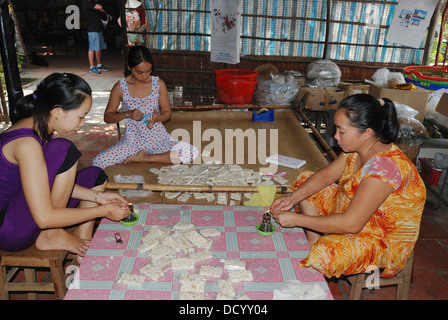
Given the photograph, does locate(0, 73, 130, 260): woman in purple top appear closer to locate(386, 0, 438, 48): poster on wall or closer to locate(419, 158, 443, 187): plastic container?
locate(419, 158, 443, 187): plastic container

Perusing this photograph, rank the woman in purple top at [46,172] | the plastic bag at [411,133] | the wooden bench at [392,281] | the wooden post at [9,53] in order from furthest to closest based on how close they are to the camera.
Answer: the plastic bag at [411,133], the wooden post at [9,53], the wooden bench at [392,281], the woman in purple top at [46,172]

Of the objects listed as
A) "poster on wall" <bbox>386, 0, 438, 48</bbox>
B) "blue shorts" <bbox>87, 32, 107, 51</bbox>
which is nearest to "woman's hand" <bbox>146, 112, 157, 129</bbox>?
"poster on wall" <bbox>386, 0, 438, 48</bbox>

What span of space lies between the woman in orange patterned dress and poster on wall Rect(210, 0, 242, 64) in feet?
14.3

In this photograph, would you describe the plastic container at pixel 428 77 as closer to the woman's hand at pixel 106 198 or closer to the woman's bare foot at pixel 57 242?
the woman's hand at pixel 106 198

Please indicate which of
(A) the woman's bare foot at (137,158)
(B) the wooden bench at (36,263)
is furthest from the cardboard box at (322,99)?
(B) the wooden bench at (36,263)

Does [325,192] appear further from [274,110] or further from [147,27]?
Result: [147,27]

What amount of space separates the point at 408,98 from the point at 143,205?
3.85 m

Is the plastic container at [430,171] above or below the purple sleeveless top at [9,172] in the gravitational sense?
below

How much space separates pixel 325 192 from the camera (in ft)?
8.91

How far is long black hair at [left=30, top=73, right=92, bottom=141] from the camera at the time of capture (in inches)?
80.3

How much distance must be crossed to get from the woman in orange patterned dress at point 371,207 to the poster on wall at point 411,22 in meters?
4.95

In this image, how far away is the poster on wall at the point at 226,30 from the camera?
6037mm

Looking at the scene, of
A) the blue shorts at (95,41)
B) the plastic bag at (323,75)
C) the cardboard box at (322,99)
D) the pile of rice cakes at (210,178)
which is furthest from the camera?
the blue shorts at (95,41)

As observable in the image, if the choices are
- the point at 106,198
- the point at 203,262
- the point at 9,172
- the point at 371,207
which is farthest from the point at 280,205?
the point at 9,172
